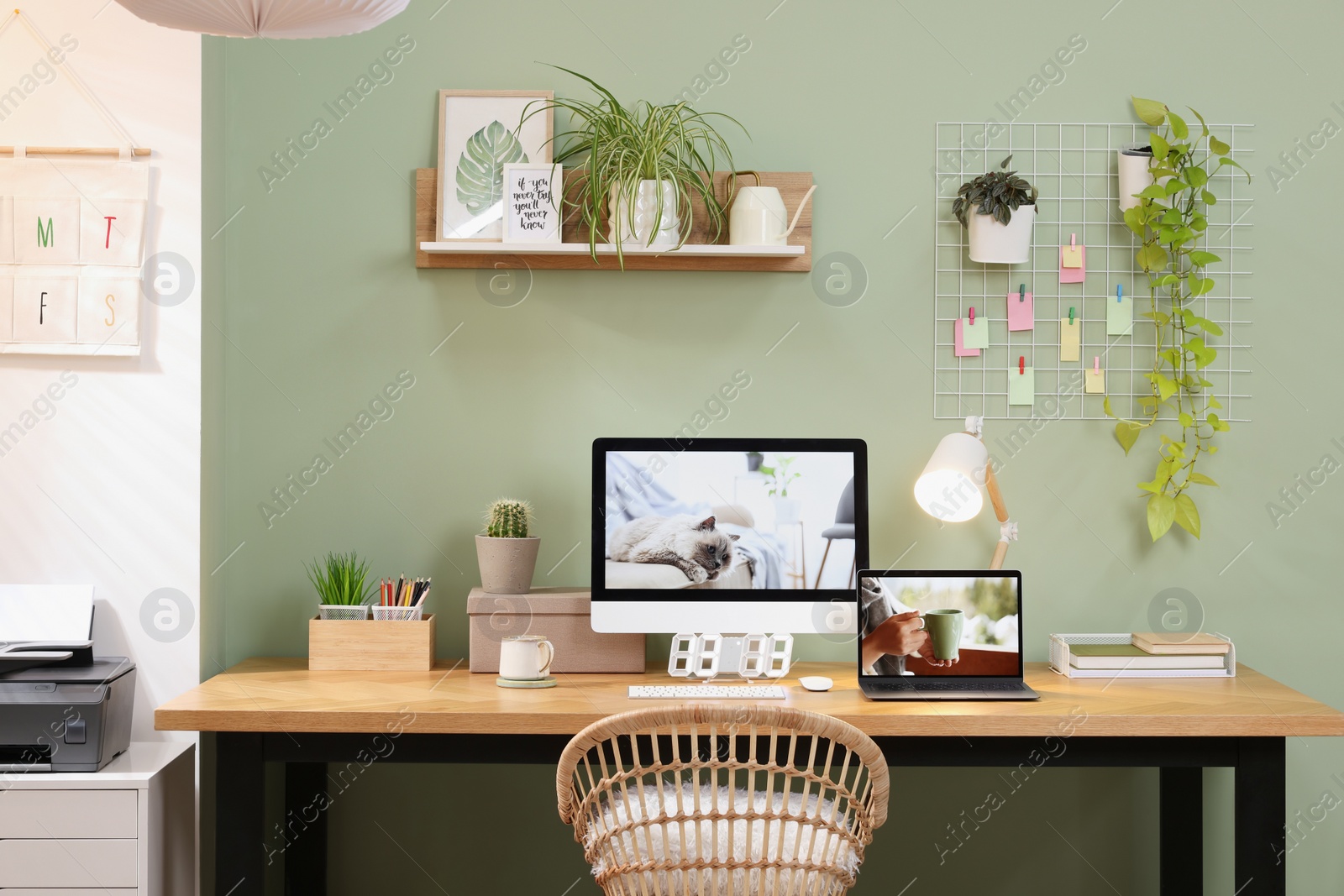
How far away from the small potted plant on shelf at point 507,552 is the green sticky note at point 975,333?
3.36 feet

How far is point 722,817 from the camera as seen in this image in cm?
143

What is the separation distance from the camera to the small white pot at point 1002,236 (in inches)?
83.8

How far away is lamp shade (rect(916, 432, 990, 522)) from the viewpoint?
6.64 ft

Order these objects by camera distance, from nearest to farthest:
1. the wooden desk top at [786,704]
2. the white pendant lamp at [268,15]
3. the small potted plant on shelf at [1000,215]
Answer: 1. the white pendant lamp at [268,15]
2. the wooden desk top at [786,704]
3. the small potted plant on shelf at [1000,215]

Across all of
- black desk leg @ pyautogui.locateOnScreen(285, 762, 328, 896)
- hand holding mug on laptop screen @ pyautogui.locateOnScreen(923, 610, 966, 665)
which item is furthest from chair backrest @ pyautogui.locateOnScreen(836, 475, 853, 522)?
black desk leg @ pyautogui.locateOnScreen(285, 762, 328, 896)

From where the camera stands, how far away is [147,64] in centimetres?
201

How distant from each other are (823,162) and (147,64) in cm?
140

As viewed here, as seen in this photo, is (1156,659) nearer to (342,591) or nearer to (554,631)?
(554,631)

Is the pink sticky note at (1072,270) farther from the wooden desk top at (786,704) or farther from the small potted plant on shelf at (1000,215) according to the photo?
the wooden desk top at (786,704)

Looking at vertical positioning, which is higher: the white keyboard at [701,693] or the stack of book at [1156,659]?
the stack of book at [1156,659]

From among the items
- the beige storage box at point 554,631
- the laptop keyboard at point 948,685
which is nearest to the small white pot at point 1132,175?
the laptop keyboard at point 948,685

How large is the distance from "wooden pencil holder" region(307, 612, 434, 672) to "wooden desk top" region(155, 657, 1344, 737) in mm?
101

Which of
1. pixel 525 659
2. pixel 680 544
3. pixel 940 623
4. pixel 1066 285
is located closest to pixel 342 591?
pixel 525 659

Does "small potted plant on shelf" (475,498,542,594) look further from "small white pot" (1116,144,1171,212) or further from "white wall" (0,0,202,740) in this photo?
"small white pot" (1116,144,1171,212)
